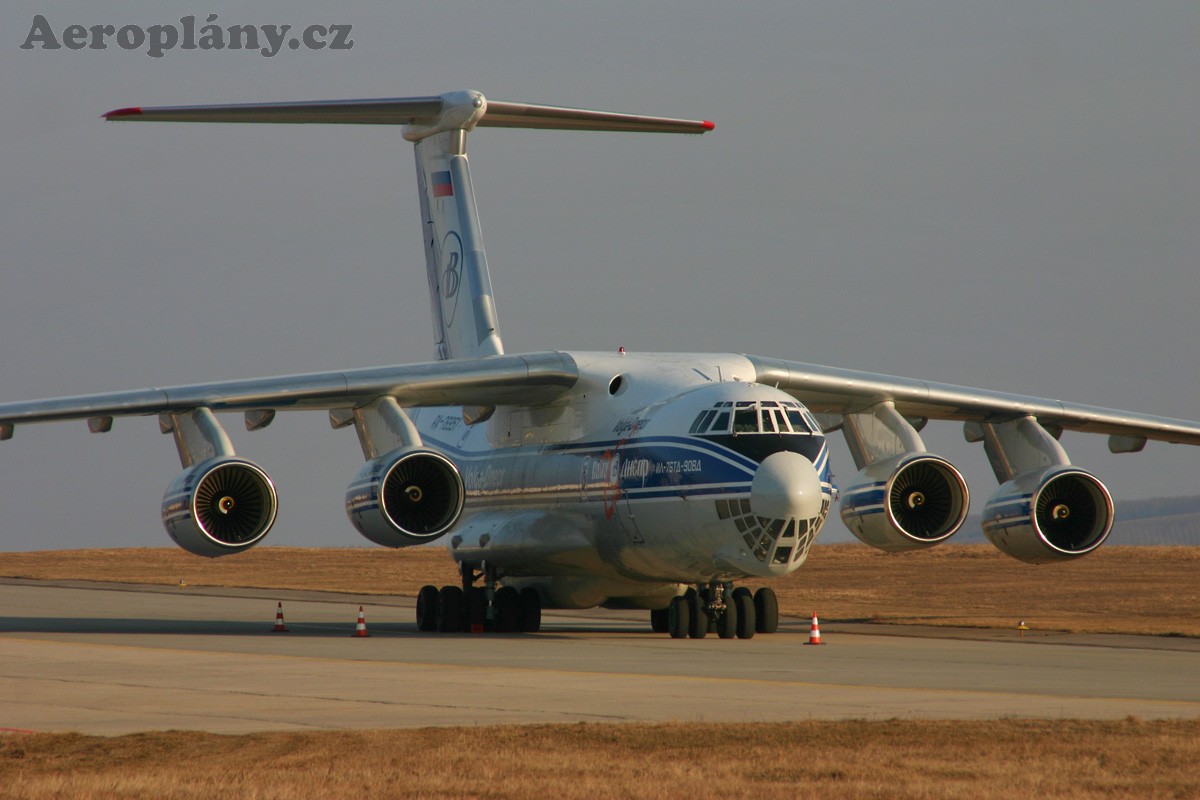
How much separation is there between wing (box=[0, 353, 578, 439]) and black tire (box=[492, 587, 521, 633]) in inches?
107

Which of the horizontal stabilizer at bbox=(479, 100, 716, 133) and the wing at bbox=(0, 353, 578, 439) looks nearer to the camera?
the wing at bbox=(0, 353, 578, 439)

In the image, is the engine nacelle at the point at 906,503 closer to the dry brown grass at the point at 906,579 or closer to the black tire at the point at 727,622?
the black tire at the point at 727,622

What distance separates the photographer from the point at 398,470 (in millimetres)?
19516

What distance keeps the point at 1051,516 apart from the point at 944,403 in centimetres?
196

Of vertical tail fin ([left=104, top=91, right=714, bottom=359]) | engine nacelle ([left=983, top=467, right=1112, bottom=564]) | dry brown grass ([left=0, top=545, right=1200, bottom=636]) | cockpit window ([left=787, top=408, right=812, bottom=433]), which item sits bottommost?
dry brown grass ([left=0, top=545, right=1200, bottom=636])

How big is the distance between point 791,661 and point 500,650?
123 inches

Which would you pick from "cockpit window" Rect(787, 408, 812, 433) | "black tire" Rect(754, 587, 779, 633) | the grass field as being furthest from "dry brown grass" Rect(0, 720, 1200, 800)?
"black tire" Rect(754, 587, 779, 633)

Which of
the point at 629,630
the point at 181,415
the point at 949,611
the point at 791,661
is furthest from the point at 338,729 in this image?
the point at 949,611

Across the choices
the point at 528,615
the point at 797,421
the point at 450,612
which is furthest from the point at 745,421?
the point at 450,612

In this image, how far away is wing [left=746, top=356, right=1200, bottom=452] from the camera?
21.3 metres

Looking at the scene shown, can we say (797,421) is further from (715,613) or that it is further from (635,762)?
(635,762)

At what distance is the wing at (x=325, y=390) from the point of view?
1969 centimetres

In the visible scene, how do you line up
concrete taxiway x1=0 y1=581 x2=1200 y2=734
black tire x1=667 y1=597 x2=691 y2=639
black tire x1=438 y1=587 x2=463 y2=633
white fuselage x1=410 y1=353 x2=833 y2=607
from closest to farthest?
concrete taxiway x1=0 y1=581 x2=1200 y2=734 → white fuselage x1=410 y1=353 x2=833 y2=607 → black tire x1=667 y1=597 x2=691 y2=639 → black tire x1=438 y1=587 x2=463 y2=633

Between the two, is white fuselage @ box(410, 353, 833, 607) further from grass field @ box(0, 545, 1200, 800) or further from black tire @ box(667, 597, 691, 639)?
grass field @ box(0, 545, 1200, 800)
